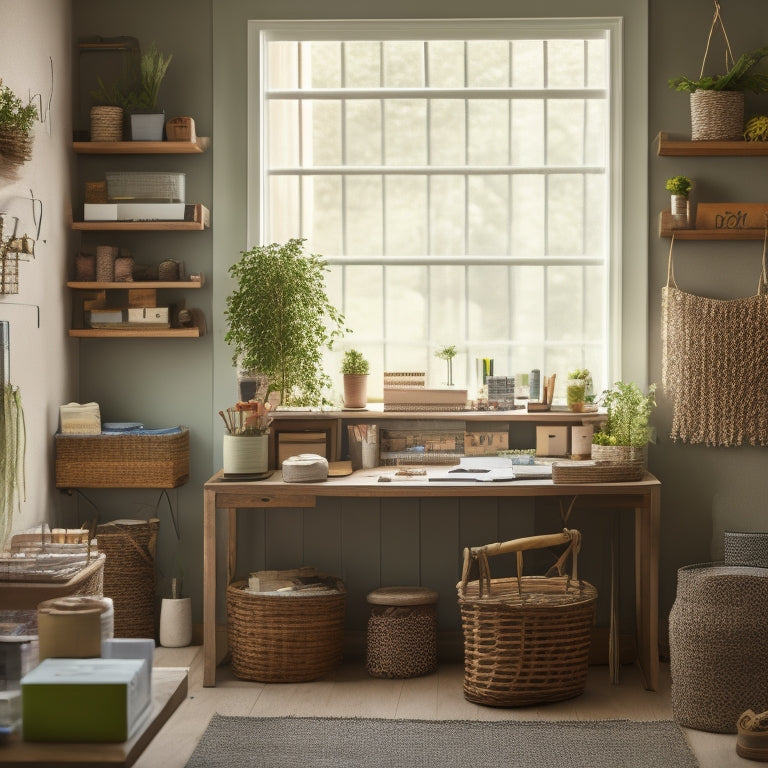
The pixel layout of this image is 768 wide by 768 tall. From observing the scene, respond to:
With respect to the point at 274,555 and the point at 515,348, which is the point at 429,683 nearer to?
the point at 274,555

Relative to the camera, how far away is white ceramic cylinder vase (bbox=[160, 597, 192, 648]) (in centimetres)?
509

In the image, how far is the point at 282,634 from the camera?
15.3 ft

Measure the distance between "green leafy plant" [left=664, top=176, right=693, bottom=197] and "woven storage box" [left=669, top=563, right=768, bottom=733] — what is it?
1.81 meters

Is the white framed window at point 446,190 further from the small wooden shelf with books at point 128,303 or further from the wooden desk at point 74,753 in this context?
the wooden desk at point 74,753

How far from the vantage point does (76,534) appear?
443 cm

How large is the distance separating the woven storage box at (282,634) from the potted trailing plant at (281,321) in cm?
91

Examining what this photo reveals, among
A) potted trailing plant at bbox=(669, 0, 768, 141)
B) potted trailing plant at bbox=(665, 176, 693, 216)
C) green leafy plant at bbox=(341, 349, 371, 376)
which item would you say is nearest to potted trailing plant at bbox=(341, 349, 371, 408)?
green leafy plant at bbox=(341, 349, 371, 376)

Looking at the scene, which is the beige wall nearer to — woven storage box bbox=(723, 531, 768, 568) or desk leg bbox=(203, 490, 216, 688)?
desk leg bbox=(203, 490, 216, 688)

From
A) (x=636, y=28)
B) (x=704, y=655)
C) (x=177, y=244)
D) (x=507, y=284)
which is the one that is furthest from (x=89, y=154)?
(x=704, y=655)

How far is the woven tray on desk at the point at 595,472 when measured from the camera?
4.47m

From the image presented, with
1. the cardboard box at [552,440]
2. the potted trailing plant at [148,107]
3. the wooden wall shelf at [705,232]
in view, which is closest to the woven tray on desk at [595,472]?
the cardboard box at [552,440]

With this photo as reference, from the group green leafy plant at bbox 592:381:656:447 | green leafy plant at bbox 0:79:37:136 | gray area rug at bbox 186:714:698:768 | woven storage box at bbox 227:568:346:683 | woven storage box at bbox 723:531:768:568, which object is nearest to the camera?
gray area rug at bbox 186:714:698:768

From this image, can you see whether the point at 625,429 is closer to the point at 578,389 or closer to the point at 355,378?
the point at 578,389

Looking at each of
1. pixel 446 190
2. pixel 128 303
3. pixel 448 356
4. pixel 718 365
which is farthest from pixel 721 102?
pixel 128 303
